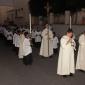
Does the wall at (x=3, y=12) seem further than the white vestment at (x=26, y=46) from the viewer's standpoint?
Yes

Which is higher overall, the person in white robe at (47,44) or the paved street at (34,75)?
the person in white robe at (47,44)

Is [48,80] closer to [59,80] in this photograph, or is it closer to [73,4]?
[59,80]

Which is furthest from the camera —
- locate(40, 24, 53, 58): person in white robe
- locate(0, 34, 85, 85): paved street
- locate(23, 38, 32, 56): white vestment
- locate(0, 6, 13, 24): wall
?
locate(0, 6, 13, 24): wall

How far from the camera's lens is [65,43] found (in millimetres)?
9250

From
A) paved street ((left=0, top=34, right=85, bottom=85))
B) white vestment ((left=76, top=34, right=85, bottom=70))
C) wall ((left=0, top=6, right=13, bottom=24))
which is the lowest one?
paved street ((left=0, top=34, right=85, bottom=85))

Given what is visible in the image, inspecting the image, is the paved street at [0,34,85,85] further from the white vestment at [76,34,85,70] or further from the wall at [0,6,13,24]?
the wall at [0,6,13,24]

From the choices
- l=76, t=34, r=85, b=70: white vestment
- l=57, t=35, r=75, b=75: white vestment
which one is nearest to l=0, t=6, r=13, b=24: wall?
l=76, t=34, r=85, b=70: white vestment

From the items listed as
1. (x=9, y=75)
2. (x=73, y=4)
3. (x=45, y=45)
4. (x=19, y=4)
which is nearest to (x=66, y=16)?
(x=73, y=4)

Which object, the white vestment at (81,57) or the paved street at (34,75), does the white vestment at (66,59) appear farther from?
the white vestment at (81,57)

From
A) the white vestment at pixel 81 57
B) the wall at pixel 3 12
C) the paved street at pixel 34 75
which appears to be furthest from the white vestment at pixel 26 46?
the wall at pixel 3 12

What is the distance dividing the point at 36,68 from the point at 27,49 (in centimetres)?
94

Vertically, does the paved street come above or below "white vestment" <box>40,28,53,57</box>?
below

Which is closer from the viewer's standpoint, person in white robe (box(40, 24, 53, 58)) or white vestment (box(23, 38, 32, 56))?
white vestment (box(23, 38, 32, 56))

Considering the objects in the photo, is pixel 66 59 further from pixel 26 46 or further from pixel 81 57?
pixel 26 46
